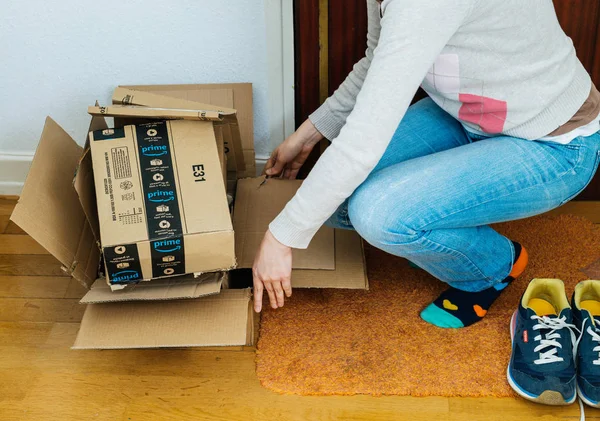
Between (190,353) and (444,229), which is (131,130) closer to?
(190,353)

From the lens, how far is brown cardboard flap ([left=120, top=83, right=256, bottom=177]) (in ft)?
4.78

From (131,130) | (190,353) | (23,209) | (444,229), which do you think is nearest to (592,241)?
(444,229)

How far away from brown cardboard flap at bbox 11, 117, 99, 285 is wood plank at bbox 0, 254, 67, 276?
270 millimetres

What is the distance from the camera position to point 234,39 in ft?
4.72

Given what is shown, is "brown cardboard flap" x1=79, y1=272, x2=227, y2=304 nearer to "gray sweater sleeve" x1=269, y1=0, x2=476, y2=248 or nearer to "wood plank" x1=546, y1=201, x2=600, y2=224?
"gray sweater sleeve" x1=269, y1=0, x2=476, y2=248

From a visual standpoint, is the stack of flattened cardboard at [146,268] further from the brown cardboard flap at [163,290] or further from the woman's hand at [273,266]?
the woman's hand at [273,266]

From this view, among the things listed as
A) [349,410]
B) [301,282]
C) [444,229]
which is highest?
[444,229]

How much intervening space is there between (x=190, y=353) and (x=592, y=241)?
94 cm

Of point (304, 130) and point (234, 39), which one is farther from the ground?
point (234, 39)

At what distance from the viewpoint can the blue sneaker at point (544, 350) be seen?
1068 mm

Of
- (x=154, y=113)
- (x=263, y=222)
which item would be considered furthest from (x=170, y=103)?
(x=263, y=222)

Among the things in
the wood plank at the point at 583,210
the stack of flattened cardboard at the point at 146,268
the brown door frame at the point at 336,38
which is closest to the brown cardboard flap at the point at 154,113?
the stack of flattened cardboard at the point at 146,268

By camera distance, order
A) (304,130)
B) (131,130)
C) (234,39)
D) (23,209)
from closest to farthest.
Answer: (23,209) → (131,130) → (304,130) → (234,39)

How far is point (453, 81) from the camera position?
101 cm
